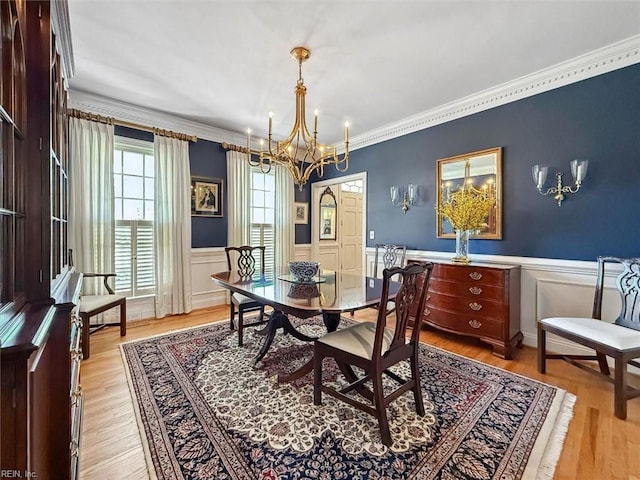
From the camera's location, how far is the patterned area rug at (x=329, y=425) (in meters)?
1.42

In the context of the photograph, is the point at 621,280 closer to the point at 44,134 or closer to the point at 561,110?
the point at 561,110

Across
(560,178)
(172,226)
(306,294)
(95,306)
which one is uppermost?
(560,178)

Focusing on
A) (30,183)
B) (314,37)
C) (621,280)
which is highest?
(314,37)

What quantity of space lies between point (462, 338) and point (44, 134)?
369 centimetres

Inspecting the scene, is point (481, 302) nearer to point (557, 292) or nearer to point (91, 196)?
point (557, 292)

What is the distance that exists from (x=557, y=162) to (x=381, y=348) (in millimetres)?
2622

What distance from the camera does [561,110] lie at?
2.73 metres

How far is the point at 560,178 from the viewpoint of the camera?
2.73 metres

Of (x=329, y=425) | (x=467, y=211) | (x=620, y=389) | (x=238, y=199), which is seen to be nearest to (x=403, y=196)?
(x=467, y=211)

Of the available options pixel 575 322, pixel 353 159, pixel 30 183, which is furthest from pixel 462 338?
pixel 30 183

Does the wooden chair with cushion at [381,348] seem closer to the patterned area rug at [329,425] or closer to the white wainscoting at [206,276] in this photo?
the patterned area rug at [329,425]

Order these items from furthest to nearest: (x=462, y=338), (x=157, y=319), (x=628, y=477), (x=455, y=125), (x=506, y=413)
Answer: (x=157, y=319)
(x=455, y=125)
(x=462, y=338)
(x=506, y=413)
(x=628, y=477)

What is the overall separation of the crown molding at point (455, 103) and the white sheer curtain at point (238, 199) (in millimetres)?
A: 376

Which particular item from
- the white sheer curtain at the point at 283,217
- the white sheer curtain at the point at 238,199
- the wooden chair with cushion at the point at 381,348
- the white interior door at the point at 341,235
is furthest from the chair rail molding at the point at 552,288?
A: the white sheer curtain at the point at 238,199
